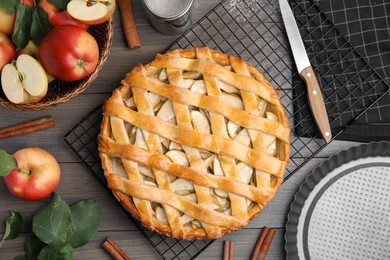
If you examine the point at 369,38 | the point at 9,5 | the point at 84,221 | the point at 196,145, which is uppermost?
the point at 9,5

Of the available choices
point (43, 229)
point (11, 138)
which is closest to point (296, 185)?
point (43, 229)

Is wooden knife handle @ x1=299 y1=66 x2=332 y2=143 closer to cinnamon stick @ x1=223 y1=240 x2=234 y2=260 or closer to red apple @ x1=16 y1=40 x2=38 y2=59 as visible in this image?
cinnamon stick @ x1=223 y1=240 x2=234 y2=260

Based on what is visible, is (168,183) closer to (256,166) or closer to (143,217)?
(143,217)

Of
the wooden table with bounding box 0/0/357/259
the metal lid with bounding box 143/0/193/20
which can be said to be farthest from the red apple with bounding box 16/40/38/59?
the metal lid with bounding box 143/0/193/20

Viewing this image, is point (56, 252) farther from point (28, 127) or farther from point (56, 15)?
point (56, 15)

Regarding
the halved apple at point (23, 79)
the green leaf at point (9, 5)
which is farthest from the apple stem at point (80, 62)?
the green leaf at point (9, 5)

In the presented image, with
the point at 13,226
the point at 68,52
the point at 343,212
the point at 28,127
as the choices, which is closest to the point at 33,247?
the point at 13,226

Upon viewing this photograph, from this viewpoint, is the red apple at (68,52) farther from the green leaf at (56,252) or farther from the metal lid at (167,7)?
the green leaf at (56,252)
